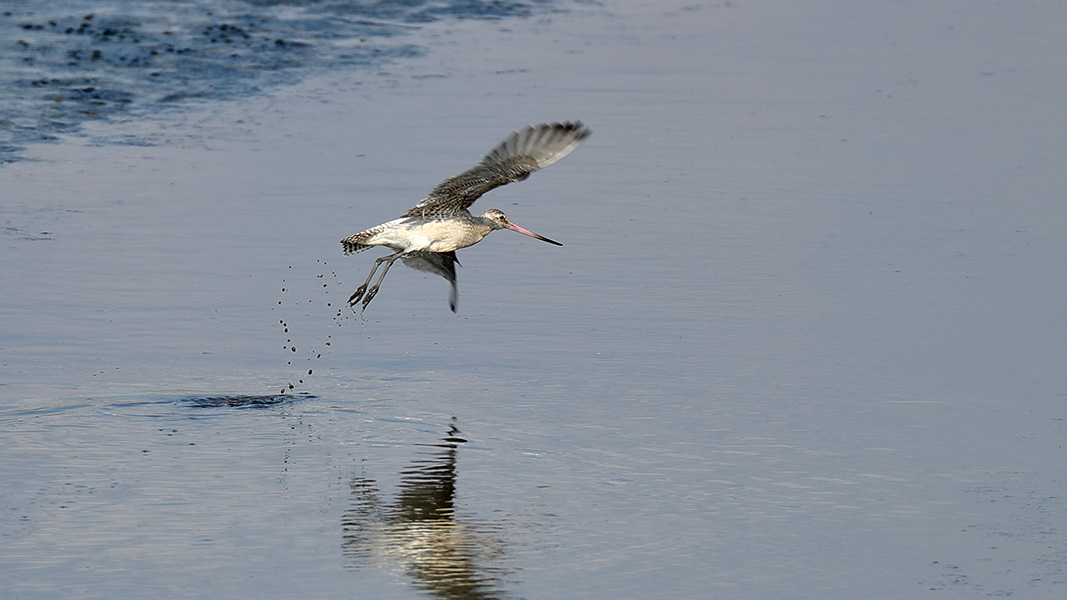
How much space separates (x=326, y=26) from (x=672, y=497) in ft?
37.6

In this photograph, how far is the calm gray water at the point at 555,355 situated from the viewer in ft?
18.4

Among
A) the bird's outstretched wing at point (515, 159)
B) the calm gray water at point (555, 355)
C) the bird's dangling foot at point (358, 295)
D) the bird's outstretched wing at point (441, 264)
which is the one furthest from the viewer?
the bird's outstretched wing at point (441, 264)

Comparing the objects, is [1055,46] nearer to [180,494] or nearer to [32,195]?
[32,195]

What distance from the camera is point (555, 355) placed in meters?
7.79

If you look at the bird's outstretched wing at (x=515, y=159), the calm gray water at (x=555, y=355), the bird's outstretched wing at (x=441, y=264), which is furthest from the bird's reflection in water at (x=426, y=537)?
the bird's outstretched wing at (x=441, y=264)

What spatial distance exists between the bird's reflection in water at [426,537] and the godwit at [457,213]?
5.98 feet

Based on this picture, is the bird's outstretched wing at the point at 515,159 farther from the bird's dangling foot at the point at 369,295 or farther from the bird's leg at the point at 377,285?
the bird's dangling foot at the point at 369,295

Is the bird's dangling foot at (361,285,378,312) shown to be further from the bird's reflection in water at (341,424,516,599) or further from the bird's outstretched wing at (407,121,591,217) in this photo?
the bird's reflection in water at (341,424,516,599)

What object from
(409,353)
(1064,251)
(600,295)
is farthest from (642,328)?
(1064,251)

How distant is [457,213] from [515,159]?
0.51 metres

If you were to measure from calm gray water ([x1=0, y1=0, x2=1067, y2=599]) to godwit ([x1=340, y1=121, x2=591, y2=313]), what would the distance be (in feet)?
1.13

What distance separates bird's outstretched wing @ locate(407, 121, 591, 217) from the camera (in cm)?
760

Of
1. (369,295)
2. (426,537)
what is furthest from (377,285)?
(426,537)

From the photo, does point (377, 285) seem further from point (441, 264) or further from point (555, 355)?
point (555, 355)
